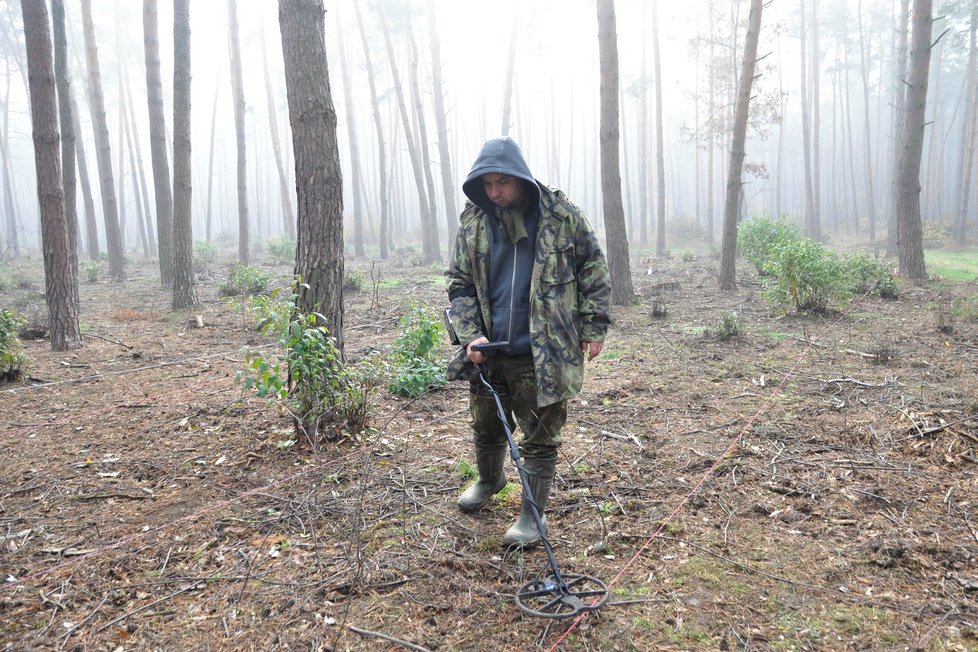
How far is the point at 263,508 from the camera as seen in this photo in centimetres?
346

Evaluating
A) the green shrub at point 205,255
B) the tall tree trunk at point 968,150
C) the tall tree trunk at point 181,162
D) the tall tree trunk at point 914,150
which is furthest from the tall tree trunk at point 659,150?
the green shrub at point 205,255

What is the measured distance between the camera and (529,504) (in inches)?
118

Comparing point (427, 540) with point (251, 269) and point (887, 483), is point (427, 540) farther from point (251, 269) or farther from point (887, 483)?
point (251, 269)

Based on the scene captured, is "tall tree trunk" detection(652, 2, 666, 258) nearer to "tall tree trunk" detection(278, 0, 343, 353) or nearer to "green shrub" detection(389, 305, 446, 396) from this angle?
"green shrub" detection(389, 305, 446, 396)

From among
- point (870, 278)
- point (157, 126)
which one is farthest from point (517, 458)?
point (157, 126)

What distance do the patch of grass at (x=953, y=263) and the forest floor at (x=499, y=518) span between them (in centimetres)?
791

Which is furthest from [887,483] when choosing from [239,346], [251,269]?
[251,269]

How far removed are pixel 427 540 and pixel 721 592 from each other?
1.45 meters

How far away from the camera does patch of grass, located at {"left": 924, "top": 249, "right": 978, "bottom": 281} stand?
12449mm

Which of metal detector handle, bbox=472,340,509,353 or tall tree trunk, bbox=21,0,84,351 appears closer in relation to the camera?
metal detector handle, bbox=472,340,509,353

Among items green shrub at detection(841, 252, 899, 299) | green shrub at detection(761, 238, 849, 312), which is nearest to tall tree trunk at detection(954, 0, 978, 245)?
green shrub at detection(841, 252, 899, 299)

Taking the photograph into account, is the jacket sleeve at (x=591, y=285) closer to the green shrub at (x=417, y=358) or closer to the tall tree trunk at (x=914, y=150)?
A: the green shrub at (x=417, y=358)

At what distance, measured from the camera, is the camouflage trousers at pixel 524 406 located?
2943 millimetres

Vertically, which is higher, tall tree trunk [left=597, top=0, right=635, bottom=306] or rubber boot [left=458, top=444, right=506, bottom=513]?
tall tree trunk [left=597, top=0, right=635, bottom=306]
